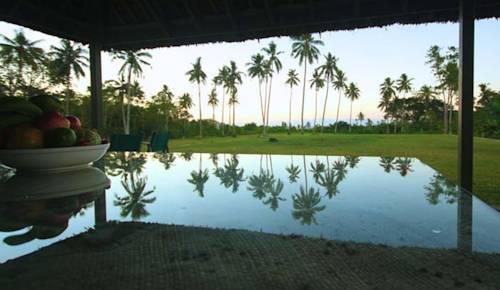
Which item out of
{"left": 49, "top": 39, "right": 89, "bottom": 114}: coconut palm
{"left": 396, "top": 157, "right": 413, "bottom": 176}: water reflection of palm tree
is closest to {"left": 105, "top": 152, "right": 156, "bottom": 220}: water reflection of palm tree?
{"left": 396, "top": 157, "right": 413, "bottom": 176}: water reflection of palm tree

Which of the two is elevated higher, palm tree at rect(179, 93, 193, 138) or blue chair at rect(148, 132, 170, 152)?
palm tree at rect(179, 93, 193, 138)

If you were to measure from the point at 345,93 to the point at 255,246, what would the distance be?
114 ft

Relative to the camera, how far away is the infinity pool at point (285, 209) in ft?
1.52

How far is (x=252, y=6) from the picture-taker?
2680mm

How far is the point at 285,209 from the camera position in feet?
2.03

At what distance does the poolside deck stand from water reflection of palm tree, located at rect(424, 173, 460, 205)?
1.19 feet

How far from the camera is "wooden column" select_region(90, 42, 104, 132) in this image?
9.96 feet

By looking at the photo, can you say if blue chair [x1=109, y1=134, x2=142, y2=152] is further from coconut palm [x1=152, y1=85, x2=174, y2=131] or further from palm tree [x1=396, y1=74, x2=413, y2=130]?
palm tree [x1=396, y1=74, x2=413, y2=130]

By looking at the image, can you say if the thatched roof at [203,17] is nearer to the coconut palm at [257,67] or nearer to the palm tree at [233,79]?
the coconut palm at [257,67]

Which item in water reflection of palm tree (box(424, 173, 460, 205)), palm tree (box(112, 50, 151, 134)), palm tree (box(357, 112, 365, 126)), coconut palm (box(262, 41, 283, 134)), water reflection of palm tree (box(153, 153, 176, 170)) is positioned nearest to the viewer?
water reflection of palm tree (box(424, 173, 460, 205))

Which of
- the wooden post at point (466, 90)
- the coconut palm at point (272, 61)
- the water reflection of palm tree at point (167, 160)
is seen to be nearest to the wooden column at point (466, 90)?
the wooden post at point (466, 90)

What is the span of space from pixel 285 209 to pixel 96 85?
3.17 m

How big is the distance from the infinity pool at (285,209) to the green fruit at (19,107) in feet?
0.78

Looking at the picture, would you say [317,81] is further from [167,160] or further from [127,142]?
[167,160]
